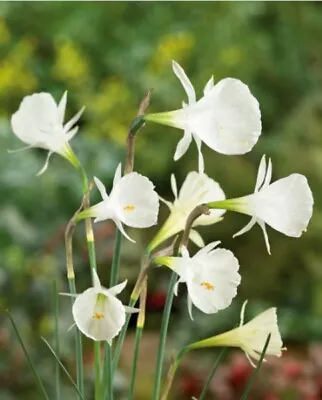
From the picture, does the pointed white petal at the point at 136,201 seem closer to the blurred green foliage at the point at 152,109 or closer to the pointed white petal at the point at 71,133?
the pointed white petal at the point at 71,133

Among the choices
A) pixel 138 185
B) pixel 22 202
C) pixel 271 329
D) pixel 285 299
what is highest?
pixel 138 185

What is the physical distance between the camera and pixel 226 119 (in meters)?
0.53

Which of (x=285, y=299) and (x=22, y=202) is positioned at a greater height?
(x=22, y=202)

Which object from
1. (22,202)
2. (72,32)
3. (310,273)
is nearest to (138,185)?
(22,202)

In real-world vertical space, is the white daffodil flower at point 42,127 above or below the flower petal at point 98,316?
above

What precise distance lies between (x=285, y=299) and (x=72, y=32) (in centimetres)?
92

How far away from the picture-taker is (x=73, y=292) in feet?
1.91

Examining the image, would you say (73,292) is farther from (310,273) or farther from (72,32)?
(72,32)

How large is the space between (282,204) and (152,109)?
1.90 metres

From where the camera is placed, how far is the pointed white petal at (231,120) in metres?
0.53

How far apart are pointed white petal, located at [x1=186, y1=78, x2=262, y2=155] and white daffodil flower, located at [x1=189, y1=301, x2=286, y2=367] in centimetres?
Answer: 12

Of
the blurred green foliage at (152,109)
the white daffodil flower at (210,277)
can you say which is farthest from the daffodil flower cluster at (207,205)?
the blurred green foliage at (152,109)

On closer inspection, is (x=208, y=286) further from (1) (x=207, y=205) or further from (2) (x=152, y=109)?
(2) (x=152, y=109)

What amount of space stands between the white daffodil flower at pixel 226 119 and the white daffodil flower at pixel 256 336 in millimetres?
118
